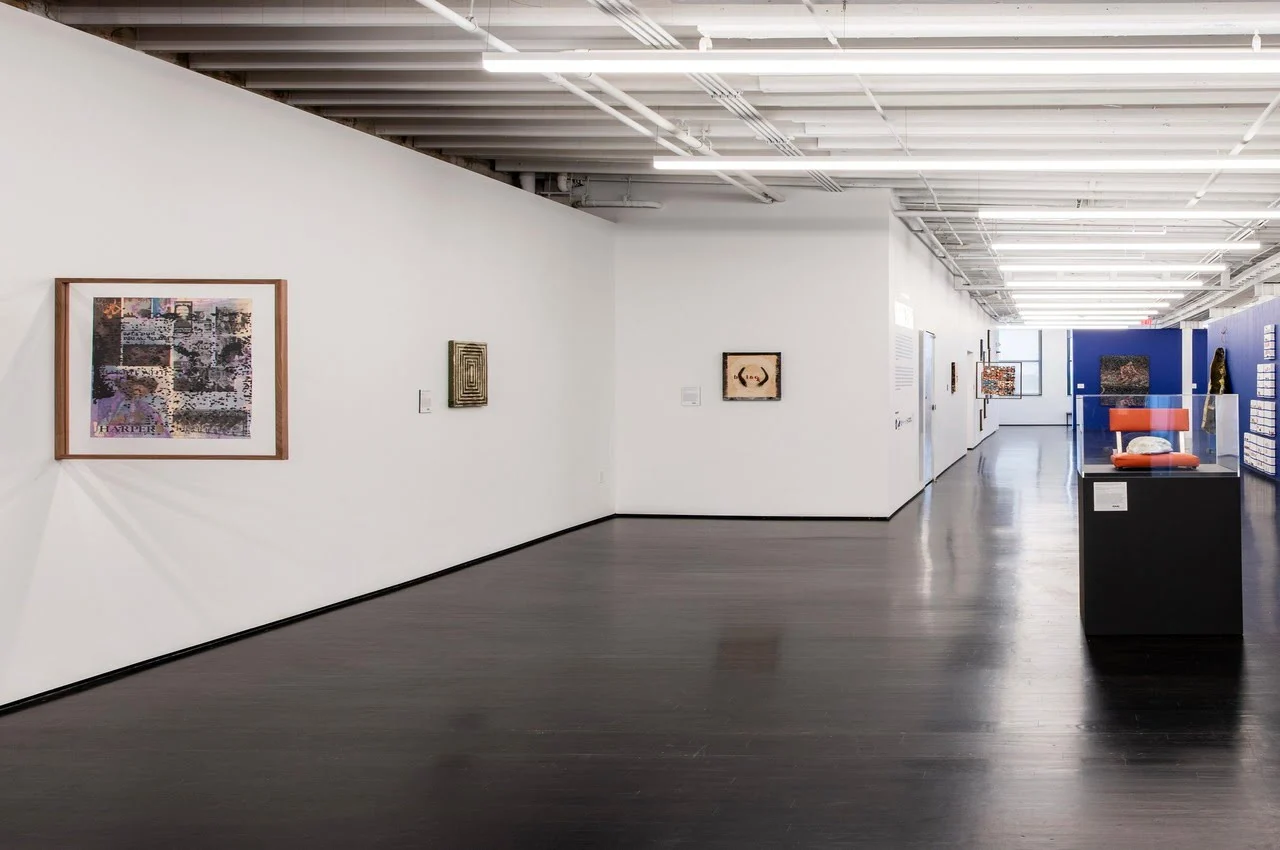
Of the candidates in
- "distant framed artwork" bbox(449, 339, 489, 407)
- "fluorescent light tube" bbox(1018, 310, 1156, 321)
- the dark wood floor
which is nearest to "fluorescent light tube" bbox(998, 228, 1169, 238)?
the dark wood floor

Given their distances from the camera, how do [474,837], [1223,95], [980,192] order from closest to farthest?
[474,837], [1223,95], [980,192]

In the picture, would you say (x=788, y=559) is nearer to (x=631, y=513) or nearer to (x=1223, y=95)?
(x=631, y=513)

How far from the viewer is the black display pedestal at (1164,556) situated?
6.34 m

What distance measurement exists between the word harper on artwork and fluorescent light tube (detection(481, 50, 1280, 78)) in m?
1.87

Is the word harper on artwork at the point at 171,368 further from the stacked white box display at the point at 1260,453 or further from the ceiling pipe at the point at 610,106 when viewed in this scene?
the stacked white box display at the point at 1260,453

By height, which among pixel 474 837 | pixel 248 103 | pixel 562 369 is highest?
pixel 248 103

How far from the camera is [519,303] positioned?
399 inches

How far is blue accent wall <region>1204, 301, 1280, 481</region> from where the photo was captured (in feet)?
57.9

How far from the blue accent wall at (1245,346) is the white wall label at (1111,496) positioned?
11827 mm

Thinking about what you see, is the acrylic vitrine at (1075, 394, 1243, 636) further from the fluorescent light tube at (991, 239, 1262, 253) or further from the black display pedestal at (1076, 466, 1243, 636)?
the fluorescent light tube at (991, 239, 1262, 253)

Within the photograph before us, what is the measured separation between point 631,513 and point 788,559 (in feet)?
10.5

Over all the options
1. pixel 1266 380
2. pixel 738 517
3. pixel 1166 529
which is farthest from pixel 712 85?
pixel 1266 380

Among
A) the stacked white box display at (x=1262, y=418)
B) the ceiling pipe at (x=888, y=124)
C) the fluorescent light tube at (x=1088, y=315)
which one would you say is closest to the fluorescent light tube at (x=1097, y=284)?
the stacked white box display at (x=1262, y=418)

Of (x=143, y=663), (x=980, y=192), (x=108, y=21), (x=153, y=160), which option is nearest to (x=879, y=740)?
(x=143, y=663)
